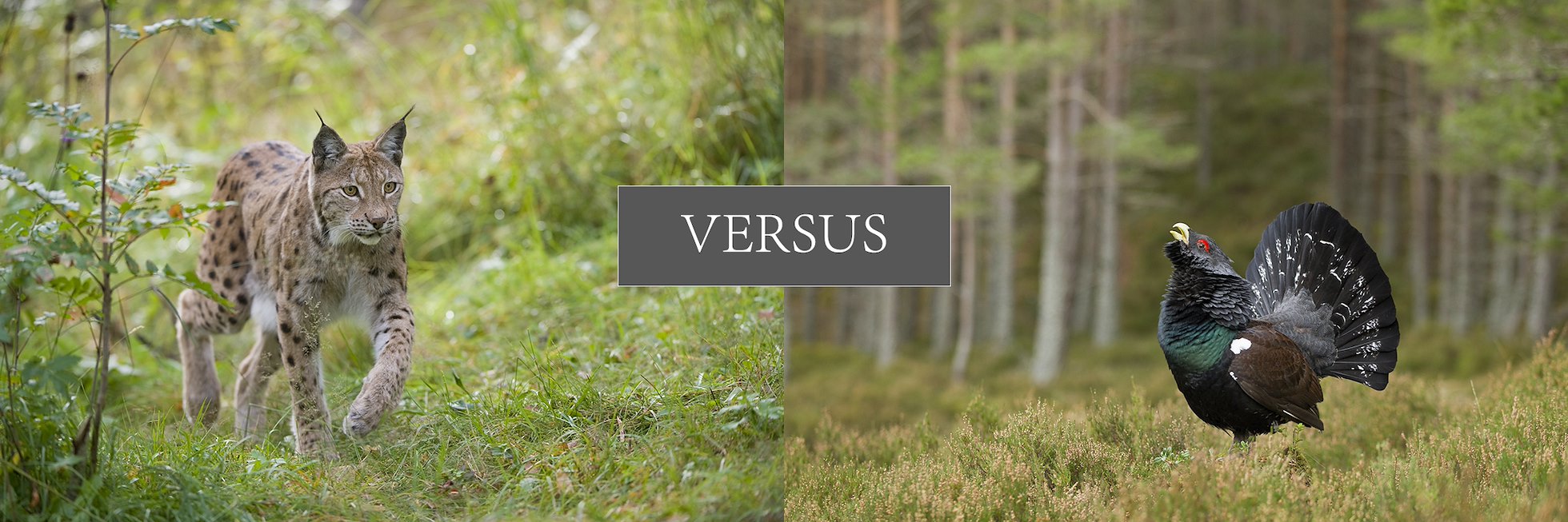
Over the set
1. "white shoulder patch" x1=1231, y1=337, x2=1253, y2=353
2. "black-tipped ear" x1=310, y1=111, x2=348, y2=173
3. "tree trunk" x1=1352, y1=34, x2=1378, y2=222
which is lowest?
"white shoulder patch" x1=1231, y1=337, x2=1253, y2=353

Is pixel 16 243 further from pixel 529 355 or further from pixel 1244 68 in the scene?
pixel 1244 68

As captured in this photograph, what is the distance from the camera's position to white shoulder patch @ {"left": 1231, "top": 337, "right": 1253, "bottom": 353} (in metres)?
3.42

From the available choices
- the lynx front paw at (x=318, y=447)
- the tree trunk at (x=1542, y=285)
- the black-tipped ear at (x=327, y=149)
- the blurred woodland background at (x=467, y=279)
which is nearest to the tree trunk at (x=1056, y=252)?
the tree trunk at (x=1542, y=285)

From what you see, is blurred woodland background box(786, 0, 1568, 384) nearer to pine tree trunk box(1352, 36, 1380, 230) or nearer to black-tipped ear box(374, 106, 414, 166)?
pine tree trunk box(1352, 36, 1380, 230)

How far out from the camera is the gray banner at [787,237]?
3693 millimetres

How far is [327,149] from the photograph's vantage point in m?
3.46

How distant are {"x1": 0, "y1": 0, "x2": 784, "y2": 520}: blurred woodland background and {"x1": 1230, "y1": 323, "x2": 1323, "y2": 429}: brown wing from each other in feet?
5.34

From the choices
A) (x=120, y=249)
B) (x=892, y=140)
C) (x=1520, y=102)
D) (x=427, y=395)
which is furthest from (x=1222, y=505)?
(x=892, y=140)

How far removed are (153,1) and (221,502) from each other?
27.3 feet

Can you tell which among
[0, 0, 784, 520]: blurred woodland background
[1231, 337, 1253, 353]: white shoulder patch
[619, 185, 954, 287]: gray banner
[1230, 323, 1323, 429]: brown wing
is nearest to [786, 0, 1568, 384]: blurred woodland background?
[1230, 323, 1323, 429]: brown wing

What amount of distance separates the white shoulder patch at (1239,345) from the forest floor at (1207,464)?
39 cm

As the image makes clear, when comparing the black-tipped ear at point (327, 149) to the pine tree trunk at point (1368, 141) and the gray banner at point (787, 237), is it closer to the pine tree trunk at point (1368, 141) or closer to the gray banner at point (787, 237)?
the gray banner at point (787, 237)

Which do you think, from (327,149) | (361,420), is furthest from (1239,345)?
(327,149)

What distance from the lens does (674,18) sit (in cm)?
697
